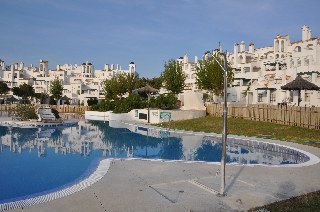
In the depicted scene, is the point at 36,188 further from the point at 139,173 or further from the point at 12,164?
the point at 12,164

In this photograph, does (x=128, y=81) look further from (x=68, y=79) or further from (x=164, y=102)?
(x=68, y=79)

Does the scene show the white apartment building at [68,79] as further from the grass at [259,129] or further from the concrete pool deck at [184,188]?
the concrete pool deck at [184,188]

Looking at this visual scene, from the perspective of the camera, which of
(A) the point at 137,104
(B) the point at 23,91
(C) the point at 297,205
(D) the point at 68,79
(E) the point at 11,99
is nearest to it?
(C) the point at 297,205

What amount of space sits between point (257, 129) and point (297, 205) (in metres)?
18.7

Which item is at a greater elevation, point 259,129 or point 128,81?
point 128,81

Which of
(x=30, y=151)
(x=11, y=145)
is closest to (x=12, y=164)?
(x=30, y=151)

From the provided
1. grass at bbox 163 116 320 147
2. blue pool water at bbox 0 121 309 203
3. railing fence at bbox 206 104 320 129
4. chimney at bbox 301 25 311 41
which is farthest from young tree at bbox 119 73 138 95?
blue pool water at bbox 0 121 309 203

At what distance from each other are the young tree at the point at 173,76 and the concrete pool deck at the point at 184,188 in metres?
32.8

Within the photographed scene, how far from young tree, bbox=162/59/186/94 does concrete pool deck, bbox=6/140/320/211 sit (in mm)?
32754

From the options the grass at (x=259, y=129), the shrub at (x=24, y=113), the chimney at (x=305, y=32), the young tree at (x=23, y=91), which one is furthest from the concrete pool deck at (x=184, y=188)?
the young tree at (x=23, y=91)

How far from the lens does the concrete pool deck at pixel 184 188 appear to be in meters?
7.29

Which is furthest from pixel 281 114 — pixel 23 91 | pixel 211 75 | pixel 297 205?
pixel 23 91

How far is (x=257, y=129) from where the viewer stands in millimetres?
25391

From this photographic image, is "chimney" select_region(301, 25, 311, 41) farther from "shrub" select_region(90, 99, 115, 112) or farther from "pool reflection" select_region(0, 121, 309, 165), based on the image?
"pool reflection" select_region(0, 121, 309, 165)
